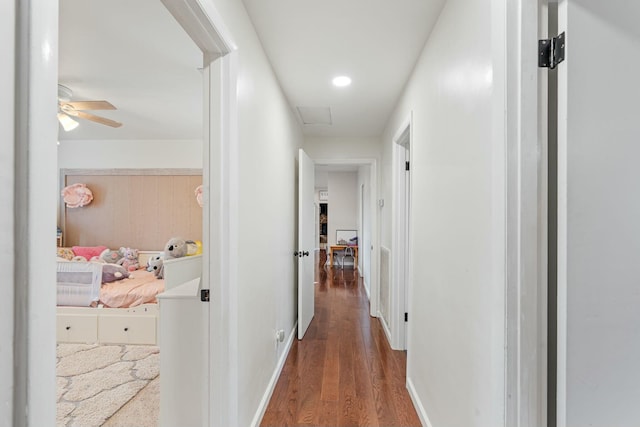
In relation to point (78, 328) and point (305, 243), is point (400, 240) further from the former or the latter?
point (78, 328)

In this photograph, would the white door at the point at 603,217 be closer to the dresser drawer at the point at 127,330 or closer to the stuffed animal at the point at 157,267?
the dresser drawer at the point at 127,330

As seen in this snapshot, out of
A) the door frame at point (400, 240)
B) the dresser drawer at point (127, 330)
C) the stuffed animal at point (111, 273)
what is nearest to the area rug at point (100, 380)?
the dresser drawer at point (127, 330)

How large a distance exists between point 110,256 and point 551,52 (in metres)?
4.99

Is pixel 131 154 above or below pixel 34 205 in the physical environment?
above

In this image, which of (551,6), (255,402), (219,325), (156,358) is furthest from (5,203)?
(156,358)

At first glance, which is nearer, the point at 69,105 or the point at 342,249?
the point at 69,105

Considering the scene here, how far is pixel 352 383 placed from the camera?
2238 mm

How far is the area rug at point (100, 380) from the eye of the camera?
6.26ft

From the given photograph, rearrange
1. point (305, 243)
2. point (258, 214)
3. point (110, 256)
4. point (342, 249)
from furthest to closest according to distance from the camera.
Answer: point (342, 249)
point (110, 256)
point (305, 243)
point (258, 214)

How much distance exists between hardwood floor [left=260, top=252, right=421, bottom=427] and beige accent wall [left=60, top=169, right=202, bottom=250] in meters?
2.63

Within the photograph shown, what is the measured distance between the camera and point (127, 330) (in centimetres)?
297

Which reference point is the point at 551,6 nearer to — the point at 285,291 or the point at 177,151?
the point at 285,291

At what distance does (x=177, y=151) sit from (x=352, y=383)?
4010 millimetres

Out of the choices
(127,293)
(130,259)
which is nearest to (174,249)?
(127,293)
